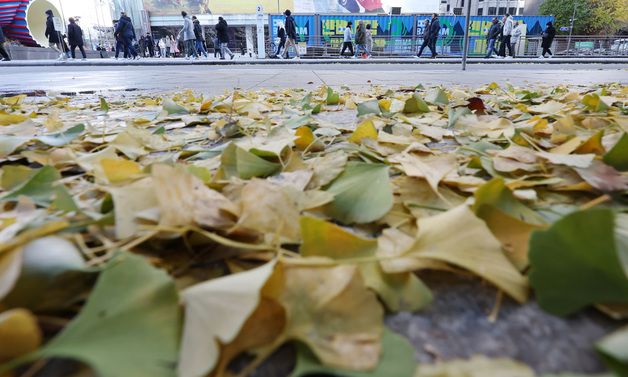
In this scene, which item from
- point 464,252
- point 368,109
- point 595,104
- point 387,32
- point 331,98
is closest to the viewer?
point 464,252

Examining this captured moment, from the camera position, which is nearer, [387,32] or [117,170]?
[117,170]

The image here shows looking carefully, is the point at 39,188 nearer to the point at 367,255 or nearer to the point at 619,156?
the point at 367,255

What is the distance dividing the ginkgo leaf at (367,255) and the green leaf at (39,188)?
410 mm

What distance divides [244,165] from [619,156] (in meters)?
0.60

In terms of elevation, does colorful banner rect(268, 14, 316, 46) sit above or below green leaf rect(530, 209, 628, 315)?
above

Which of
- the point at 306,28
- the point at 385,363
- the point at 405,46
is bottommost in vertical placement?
the point at 385,363

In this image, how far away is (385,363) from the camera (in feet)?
1.00

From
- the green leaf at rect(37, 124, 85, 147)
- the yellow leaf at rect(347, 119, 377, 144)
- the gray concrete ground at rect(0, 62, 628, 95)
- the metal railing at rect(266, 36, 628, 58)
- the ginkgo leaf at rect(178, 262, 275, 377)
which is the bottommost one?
the gray concrete ground at rect(0, 62, 628, 95)

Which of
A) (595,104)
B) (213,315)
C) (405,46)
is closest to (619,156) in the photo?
(213,315)

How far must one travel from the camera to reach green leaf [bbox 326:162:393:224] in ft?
1.76

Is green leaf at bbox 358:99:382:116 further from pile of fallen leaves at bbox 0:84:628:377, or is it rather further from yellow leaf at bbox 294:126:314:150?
pile of fallen leaves at bbox 0:84:628:377

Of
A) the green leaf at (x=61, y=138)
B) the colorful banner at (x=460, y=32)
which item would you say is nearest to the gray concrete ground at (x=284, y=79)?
the green leaf at (x=61, y=138)

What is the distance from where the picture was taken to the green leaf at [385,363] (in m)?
0.29

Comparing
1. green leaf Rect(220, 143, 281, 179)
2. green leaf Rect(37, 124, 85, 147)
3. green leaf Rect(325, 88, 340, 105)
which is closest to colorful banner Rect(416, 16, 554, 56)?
green leaf Rect(325, 88, 340, 105)
